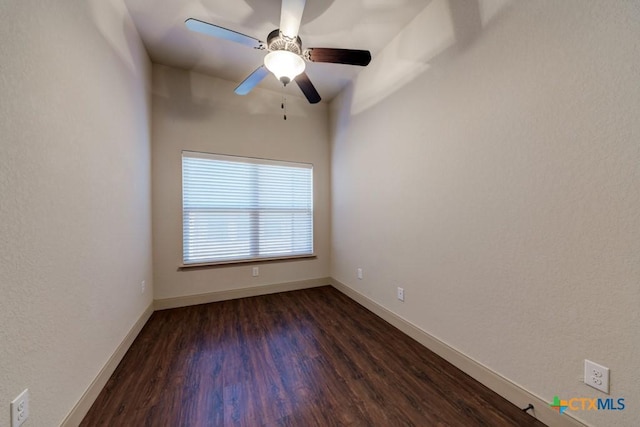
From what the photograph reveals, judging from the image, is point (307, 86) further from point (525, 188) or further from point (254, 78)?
point (525, 188)

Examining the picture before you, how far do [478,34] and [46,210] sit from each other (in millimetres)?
2713

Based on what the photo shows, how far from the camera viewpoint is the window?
9.41 feet

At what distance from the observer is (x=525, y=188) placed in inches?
52.7


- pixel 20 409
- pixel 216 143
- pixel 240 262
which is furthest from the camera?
pixel 240 262

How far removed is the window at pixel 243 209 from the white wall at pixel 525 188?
1.59 m

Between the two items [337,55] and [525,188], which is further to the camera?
[337,55]

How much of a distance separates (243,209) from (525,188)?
9.47ft

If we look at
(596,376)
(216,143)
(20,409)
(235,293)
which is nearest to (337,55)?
(216,143)

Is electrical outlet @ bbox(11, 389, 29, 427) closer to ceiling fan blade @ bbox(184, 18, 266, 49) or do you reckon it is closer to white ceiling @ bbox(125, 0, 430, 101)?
ceiling fan blade @ bbox(184, 18, 266, 49)

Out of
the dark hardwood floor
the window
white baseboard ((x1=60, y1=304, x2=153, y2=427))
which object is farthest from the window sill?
white baseboard ((x1=60, y1=304, x2=153, y2=427))

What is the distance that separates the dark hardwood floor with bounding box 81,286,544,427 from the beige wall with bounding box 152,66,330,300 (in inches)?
26.4

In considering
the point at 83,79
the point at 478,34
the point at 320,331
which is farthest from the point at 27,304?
the point at 478,34

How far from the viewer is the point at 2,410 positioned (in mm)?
806

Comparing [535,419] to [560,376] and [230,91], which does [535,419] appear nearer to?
[560,376]
